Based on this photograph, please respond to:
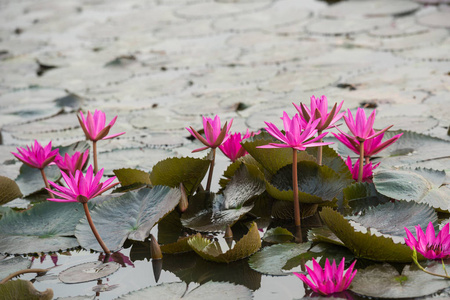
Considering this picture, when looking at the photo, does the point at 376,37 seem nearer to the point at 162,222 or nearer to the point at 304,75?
the point at 304,75

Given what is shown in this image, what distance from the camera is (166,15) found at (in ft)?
15.1

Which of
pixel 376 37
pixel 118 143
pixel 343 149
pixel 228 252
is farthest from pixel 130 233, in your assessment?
pixel 376 37

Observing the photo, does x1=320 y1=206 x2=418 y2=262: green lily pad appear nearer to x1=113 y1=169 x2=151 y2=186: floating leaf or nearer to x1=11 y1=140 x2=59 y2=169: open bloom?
x1=113 y1=169 x2=151 y2=186: floating leaf

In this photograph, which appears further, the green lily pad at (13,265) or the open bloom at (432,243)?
the green lily pad at (13,265)

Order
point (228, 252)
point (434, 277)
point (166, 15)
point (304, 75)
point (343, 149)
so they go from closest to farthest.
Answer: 1. point (434, 277)
2. point (228, 252)
3. point (343, 149)
4. point (304, 75)
5. point (166, 15)

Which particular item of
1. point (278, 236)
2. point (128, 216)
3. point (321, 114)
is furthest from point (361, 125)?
point (128, 216)

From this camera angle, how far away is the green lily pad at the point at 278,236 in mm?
1330

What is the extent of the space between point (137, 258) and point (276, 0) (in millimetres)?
3623

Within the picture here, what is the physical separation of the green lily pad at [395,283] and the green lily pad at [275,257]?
0.15 m

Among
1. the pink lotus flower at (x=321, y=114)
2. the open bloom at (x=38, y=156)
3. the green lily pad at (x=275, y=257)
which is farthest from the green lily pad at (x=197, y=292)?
the open bloom at (x=38, y=156)

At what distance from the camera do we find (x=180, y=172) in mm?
1463

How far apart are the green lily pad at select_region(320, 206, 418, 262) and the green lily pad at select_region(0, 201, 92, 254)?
1.95 ft

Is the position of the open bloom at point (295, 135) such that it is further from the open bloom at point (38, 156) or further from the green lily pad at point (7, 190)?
the green lily pad at point (7, 190)

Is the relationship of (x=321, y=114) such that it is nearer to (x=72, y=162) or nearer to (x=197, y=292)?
(x=197, y=292)
